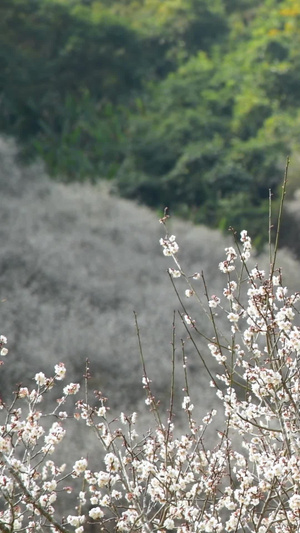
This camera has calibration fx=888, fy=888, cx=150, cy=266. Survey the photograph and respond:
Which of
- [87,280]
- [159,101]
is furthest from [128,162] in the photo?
[87,280]

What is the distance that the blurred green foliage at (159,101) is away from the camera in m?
19.4

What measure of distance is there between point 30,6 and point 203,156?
5.83m

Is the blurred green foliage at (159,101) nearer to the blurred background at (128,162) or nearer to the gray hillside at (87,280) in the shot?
the blurred background at (128,162)

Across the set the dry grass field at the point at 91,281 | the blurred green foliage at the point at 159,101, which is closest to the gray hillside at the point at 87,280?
the dry grass field at the point at 91,281

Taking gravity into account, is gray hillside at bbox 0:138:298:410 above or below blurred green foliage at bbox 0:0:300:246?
below

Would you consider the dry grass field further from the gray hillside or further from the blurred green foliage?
the blurred green foliage

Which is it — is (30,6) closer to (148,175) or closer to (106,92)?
(106,92)

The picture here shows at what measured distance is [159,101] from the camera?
21844 mm

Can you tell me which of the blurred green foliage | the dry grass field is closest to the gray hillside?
the dry grass field

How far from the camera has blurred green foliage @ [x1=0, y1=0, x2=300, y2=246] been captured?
1936cm

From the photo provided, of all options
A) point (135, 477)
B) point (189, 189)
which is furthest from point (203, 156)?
point (135, 477)

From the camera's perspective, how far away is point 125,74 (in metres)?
22.8

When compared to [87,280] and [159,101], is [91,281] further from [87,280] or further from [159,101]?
[159,101]

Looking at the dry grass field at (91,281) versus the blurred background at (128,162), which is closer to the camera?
the dry grass field at (91,281)
